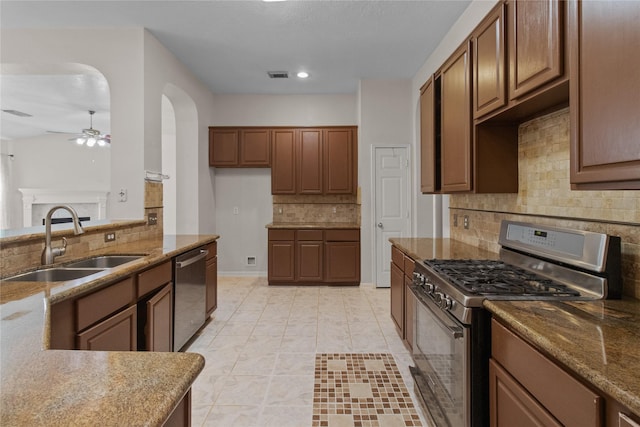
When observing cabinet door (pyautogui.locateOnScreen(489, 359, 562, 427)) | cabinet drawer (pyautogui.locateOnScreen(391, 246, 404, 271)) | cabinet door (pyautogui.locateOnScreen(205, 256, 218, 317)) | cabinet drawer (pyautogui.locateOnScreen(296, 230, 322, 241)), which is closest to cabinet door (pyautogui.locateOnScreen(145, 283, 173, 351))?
cabinet door (pyautogui.locateOnScreen(205, 256, 218, 317))

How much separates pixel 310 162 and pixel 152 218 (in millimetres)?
2456

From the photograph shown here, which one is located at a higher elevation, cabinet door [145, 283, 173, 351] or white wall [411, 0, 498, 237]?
white wall [411, 0, 498, 237]

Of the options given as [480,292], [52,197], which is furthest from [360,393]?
[52,197]

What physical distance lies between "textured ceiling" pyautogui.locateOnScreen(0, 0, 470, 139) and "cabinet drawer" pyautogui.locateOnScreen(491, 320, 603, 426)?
2938mm

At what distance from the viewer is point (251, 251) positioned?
5590 mm

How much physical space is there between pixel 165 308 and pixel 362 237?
9.78ft

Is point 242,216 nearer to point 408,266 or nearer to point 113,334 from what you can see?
point 408,266

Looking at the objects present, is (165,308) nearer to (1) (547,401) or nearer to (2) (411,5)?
(1) (547,401)

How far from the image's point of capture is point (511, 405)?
113 centimetres

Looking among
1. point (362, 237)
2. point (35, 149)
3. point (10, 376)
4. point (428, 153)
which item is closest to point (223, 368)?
point (10, 376)

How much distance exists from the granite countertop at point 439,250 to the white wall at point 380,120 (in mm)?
1848

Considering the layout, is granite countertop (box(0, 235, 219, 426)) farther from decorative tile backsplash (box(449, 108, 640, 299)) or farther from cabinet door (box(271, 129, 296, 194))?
cabinet door (box(271, 129, 296, 194))

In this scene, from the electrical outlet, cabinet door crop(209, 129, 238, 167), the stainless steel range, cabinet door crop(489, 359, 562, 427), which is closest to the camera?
cabinet door crop(489, 359, 562, 427)

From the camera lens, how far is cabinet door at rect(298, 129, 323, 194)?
5.19 m
